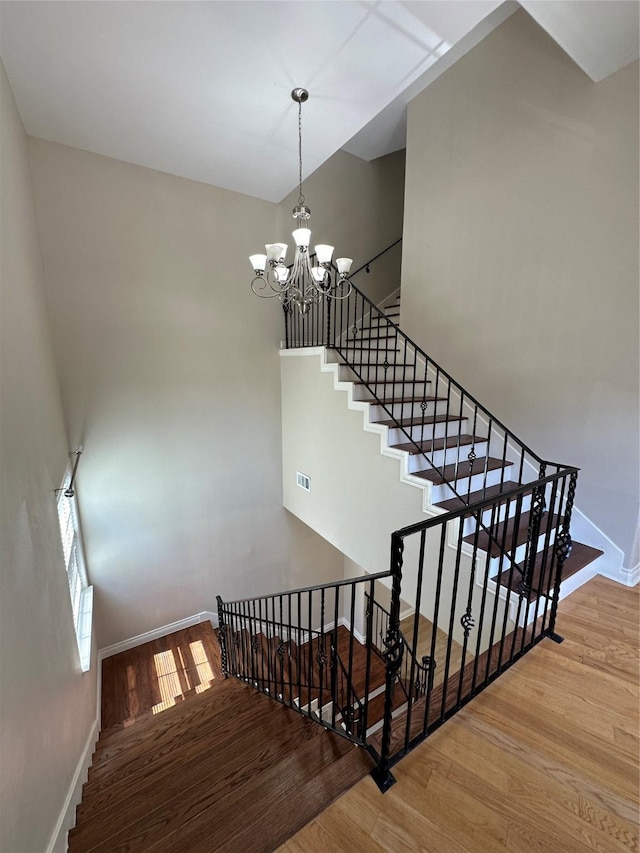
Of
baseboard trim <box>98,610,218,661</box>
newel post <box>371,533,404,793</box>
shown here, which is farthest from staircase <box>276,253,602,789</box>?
baseboard trim <box>98,610,218,661</box>

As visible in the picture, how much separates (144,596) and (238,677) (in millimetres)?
1565

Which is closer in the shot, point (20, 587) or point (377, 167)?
point (20, 587)

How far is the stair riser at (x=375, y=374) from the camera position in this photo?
4.03m

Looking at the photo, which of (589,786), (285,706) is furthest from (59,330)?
(589,786)

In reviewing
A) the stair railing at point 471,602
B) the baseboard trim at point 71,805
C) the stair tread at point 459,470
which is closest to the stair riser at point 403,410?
the stair tread at point 459,470

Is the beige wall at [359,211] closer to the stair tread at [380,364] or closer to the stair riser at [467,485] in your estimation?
the stair tread at [380,364]

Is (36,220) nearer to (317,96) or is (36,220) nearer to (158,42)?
(158,42)

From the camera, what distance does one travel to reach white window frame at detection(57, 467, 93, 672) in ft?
9.81

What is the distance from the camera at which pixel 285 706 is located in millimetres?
2750

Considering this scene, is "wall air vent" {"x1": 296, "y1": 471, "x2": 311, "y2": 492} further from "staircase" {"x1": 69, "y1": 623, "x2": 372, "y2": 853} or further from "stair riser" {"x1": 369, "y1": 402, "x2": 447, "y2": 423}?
"staircase" {"x1": 69, "y1": 623, "x2": 372, "y2": 853}

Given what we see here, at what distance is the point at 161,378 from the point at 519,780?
4392 millimetres

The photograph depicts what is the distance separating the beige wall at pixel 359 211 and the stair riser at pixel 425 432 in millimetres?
3259

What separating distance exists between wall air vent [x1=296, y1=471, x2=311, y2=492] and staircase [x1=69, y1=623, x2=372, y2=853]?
237 centimetres

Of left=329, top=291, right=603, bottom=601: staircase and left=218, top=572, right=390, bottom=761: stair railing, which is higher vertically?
left=329, top=291, right=603, bottom=601: staircase
